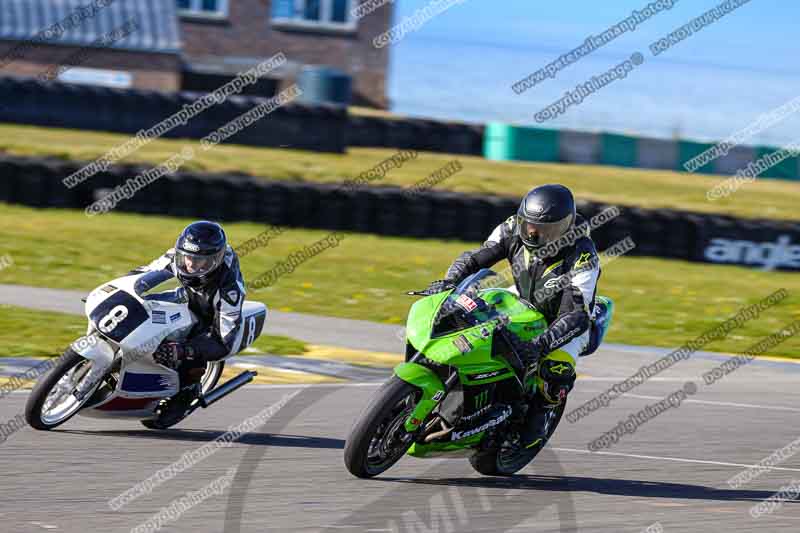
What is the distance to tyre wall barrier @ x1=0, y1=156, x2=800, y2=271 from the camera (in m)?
20.8

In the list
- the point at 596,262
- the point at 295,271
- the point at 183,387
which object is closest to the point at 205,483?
the point at 183,387

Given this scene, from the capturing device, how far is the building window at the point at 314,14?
49719 mm

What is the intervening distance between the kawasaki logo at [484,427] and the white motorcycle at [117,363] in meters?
2.06

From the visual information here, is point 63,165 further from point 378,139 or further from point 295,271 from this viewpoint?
point 378,139

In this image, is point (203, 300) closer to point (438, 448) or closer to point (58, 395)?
point (58, 395)

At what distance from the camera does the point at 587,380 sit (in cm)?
1185

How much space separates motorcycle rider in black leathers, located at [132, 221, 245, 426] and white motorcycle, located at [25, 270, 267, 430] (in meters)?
0.11

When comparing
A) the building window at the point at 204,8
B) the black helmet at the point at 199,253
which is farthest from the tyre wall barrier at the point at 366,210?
the building window at the point at 204,8

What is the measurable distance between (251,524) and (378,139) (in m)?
28.9

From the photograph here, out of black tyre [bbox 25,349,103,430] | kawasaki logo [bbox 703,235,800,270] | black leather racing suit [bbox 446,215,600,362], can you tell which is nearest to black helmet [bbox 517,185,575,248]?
black leather racing suit [bbox 446,215,600,362]

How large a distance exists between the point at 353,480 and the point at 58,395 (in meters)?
2.09

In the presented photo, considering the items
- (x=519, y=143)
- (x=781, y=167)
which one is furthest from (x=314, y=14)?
(x=781, y=167)

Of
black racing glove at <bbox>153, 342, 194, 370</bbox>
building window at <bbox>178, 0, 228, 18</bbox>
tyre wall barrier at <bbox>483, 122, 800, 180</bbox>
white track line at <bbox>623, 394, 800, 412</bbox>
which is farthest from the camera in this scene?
building window at <bbox>178, 0, 228, 18</bbox>

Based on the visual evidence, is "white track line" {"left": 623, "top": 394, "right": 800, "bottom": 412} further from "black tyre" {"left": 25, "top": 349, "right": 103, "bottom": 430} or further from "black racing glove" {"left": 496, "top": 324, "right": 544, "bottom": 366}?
"black tyre" {"left": 25, "top": 349, "right": 103, "bottom": 430}
